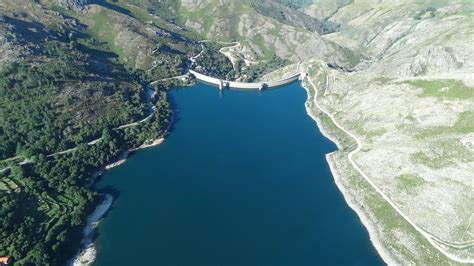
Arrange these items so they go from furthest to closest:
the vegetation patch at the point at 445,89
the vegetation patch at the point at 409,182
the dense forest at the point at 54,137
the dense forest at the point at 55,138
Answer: the vegetation patch at the point at 445,89
the vegetation patch at the point at 409,182
the dense forest at the point at 54,137
the dense forest at the point at 55,138

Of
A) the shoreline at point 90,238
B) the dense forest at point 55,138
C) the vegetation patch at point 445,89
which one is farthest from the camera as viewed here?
the vegetation patch at point 445,89

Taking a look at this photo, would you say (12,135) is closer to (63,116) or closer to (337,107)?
(63,116)

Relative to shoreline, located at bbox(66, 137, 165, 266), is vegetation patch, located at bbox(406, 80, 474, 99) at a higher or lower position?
higher

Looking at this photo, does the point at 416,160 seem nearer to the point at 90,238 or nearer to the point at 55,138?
the point at 90,238

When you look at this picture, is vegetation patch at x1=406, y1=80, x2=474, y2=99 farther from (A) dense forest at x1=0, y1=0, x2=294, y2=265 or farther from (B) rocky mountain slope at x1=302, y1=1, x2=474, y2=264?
(A) dense forest at x1=0, y1=0, x2=294, y2=265

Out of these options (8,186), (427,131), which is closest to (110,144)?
(8,186)

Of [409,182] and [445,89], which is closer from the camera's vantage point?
[409,182]

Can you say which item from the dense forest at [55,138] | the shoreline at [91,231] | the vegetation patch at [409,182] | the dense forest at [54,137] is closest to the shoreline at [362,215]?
the vegetation patch at [409,182]

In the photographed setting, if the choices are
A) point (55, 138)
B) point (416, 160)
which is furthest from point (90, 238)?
point (416, 160)

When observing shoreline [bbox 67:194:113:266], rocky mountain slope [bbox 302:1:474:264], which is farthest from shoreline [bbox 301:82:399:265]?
shoreline [bbox 67:194:113:266]

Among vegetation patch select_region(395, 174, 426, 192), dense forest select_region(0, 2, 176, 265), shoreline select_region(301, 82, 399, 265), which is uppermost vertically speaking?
dense forest select_region(0, 2, 176, 265)

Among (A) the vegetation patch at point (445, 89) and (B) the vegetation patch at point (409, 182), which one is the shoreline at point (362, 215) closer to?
(B) the vegetation patch at point (409, 182)
